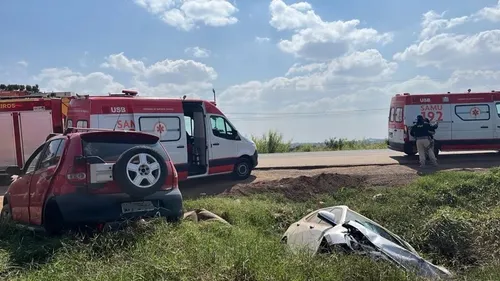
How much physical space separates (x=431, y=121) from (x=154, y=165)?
14.9 meters

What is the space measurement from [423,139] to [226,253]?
1336 centimetres

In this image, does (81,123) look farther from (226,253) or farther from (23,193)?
(226,253)

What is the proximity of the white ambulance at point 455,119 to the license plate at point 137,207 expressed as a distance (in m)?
14.3

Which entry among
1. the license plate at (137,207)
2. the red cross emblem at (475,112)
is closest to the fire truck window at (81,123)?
the license plate at (137,207)

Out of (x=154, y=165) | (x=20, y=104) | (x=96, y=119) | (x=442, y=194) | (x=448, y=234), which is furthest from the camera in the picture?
(x=20, y=104)

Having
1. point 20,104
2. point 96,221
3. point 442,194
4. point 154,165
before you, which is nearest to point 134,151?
point 154,165

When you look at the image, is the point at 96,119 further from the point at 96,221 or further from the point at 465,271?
the point at 465,271

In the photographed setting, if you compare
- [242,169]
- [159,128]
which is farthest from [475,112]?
[159,128]

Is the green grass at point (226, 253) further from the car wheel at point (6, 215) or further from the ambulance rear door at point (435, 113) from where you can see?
the ambulance rear door at point (435, 113)

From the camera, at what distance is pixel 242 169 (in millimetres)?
15672

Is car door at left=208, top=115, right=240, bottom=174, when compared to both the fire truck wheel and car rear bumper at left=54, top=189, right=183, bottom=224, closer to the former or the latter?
the fire truck wheel

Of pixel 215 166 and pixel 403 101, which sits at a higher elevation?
pixel 403 101

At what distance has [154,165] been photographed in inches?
264

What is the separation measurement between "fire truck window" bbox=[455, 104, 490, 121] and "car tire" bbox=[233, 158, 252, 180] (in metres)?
8.83
